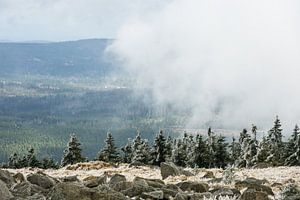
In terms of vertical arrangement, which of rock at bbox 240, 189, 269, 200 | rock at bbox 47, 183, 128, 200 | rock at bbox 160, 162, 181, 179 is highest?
rock at bbox 47, 183, 128, 200

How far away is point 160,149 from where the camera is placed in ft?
242

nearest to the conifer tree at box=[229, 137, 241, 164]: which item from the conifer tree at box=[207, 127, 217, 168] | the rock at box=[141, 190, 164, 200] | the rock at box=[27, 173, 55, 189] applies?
the conifer tree at box=[207, 127, 217, 168]

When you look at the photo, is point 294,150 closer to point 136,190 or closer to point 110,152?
point 110,152

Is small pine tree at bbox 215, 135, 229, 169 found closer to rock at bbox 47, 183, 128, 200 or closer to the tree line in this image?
the tree line

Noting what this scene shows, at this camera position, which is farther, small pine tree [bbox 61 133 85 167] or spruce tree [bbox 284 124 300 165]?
spruce tree [bbox 284 124 300 165]

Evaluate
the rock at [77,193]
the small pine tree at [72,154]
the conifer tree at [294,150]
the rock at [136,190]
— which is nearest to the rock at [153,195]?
the rock at [136,190]

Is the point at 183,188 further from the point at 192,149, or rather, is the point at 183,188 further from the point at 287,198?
the point at 192,149

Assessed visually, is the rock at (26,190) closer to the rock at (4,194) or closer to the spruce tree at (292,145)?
the rock at (4,194)

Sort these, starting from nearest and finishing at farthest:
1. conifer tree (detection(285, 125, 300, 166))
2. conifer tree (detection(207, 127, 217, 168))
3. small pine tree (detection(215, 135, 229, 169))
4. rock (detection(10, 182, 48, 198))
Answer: rock (detection(10, 182, 48, 198))
conifer tree (detection(285, 125, 300, 166))
conifer tree (detection(207, 127, 217, 168))
small pine tree (detection(215, 135, 229, 169))

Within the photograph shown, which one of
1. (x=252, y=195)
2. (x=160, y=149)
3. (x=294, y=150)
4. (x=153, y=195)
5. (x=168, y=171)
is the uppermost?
(x=252, y=195)

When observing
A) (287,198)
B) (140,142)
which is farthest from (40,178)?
(140,142)

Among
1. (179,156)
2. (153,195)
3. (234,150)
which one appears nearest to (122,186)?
(153,195)

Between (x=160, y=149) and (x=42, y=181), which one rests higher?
(x=42, y=181)

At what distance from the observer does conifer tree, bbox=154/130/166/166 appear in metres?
73.0
